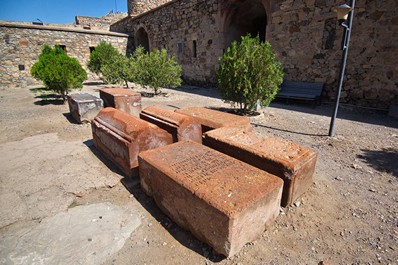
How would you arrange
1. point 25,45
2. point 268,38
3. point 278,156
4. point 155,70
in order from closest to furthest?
1. point 278,156
2. point 268,38
3. point 155,70
4. point 25,45

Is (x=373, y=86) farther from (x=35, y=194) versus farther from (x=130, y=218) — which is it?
(x=35, y=194)

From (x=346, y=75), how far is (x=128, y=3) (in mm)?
16571

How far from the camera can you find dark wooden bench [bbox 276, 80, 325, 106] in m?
6.40

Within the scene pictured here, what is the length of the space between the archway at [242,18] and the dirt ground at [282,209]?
21.9 ft

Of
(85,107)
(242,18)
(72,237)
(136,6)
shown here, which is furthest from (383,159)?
(136,6)

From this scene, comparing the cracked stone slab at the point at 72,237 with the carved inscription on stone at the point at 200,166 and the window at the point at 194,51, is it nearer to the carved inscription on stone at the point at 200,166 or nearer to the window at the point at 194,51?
the carved inscription on stone at the point at 200,166

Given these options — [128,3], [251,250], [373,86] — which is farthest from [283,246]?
[128,3]

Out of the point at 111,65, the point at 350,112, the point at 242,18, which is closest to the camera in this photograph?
the point at 350,112

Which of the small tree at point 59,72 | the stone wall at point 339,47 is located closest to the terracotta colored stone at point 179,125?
the small tree at point 59,72

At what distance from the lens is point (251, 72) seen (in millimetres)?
4746

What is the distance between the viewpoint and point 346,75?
6.12 m

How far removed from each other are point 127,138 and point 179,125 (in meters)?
0.66

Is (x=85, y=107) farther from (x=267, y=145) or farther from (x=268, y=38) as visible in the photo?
(x=268, y=38)

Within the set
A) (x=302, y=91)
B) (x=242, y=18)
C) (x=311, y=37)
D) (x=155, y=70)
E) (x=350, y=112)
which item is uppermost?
(x=242, y=18)
